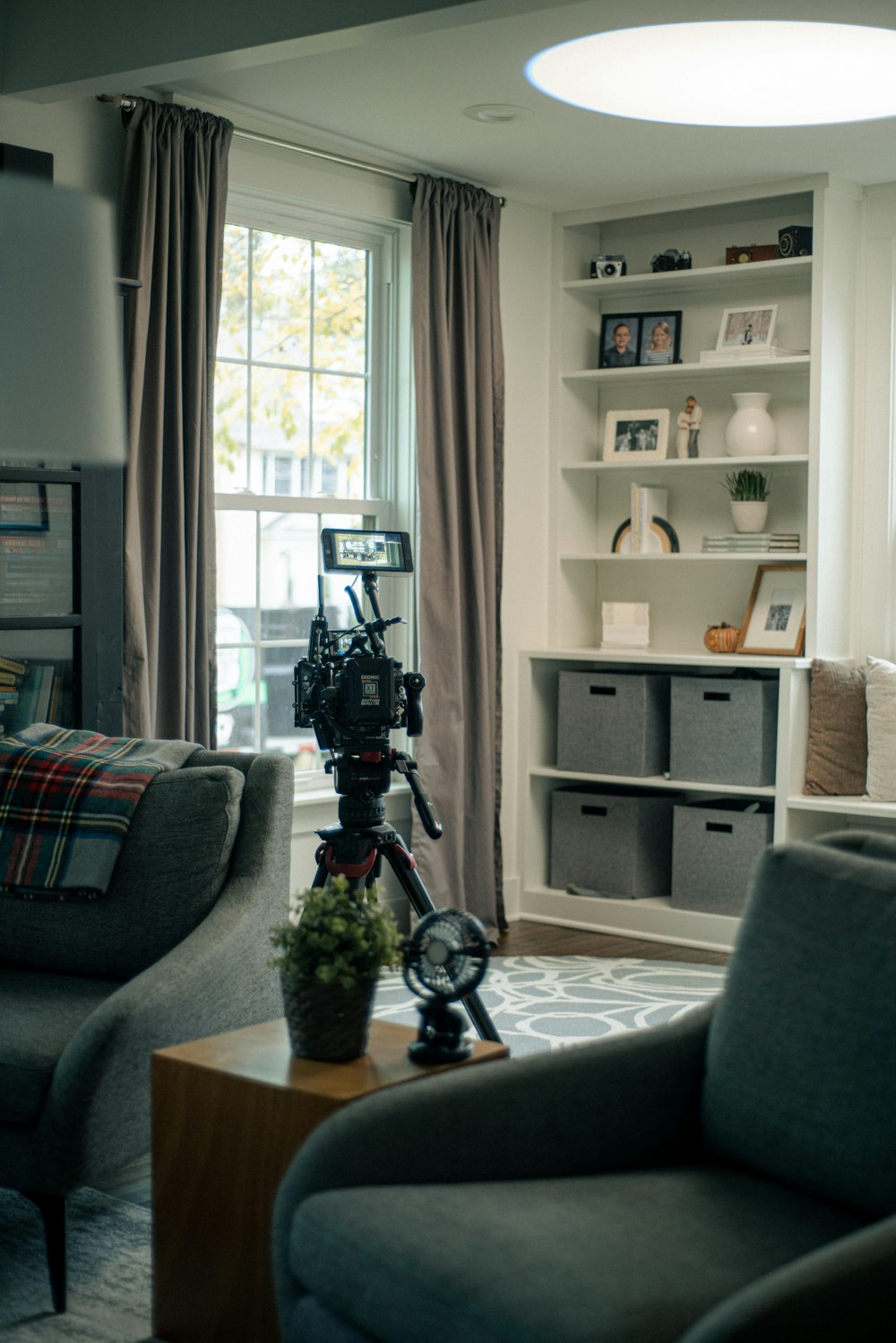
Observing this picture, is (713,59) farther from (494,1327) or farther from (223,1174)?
(494,1327)

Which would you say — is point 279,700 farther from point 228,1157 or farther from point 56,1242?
point 228,1157

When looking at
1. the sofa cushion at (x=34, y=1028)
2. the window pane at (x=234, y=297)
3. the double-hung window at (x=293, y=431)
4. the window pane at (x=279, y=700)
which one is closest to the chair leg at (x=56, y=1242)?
the sofa cushion at (x=34, y=1028)

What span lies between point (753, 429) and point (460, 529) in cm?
109

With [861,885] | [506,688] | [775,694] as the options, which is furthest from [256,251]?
[861,885]

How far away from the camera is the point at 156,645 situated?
4062mm

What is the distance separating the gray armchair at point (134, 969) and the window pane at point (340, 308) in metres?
2.11

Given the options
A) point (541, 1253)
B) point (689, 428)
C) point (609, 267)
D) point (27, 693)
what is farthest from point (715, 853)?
point (541, 1253)

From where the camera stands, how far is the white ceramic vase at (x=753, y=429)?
520 centimetres

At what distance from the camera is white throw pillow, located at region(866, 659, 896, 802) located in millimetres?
4816

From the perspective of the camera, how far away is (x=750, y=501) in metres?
5.27

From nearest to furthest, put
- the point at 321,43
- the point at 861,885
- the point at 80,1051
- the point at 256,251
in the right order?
the point at 861,885
the point at 80,1051
the point at 321,43
the point at 256,251

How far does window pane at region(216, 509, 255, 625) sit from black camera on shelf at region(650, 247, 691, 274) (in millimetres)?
1823

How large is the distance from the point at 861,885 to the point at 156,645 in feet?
8.29

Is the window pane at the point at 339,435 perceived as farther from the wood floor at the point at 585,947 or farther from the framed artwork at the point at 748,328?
the wood floor at the point at 585,947
